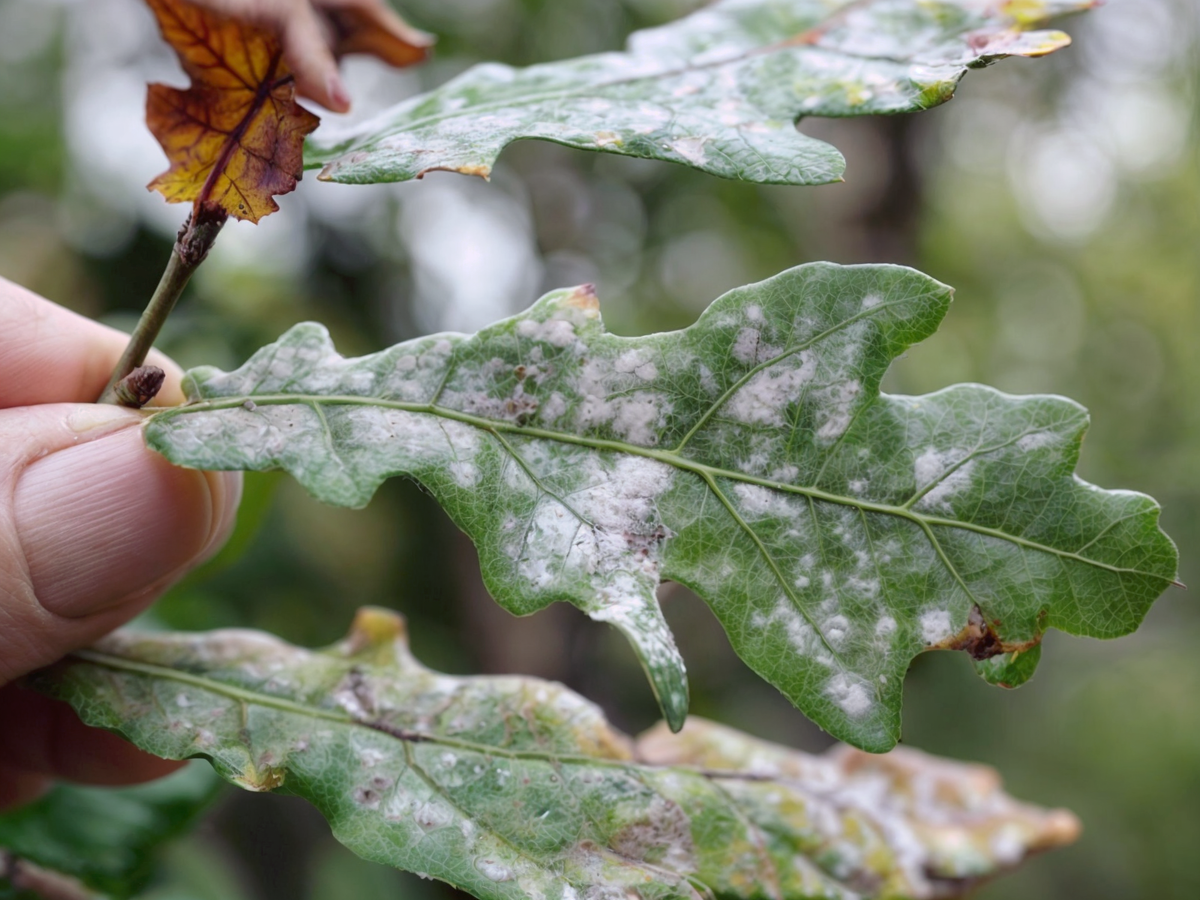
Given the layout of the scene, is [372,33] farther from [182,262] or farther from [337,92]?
[182,262]

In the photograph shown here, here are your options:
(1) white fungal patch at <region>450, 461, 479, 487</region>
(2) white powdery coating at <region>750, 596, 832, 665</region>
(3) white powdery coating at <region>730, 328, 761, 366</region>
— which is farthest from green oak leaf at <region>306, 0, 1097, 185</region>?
(2) white powdery coating at <region>750, 596, 832, 665</region>

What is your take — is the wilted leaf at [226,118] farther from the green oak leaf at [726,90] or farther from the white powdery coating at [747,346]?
the white powdery coating at [747,346]

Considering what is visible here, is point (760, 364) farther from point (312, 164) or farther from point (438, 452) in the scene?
point (312, 164)

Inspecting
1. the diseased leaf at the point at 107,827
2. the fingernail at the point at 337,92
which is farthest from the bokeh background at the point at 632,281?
the fingernail at the point at 337,92

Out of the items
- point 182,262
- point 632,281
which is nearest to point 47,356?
point 182,262

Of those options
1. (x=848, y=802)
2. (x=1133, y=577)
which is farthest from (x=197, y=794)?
(x=1133, y=577)

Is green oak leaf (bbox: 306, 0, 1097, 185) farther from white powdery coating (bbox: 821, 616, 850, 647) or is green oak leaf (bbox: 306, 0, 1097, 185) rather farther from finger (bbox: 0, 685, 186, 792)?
finger (bbox: 0, 685, 186, 792)
